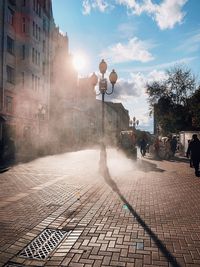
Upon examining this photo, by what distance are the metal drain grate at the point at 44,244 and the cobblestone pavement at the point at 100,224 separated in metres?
0.01

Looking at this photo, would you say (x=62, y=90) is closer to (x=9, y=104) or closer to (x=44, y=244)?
(x=9, y=104)

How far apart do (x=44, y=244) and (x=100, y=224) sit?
4.16 ft

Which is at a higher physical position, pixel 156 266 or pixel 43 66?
pixel 43 66

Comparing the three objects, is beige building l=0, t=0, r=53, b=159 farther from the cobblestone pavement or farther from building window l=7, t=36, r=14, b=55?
the cobblestone pavement

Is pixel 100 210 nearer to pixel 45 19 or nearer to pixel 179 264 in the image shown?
pixel 179 264

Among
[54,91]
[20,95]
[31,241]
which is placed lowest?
[31,241]

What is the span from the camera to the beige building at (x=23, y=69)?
1185 inches

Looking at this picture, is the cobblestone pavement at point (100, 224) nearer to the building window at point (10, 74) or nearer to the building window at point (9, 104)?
the building window at point (9, 104)

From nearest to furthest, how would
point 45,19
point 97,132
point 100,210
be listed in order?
point 100,210
point 45,19
point 97,132

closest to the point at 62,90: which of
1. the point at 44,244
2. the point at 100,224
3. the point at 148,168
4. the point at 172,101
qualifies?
the point at 172,101

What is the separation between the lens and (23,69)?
34219mm

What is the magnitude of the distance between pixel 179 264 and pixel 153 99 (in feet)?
145

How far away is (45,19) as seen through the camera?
41.4m

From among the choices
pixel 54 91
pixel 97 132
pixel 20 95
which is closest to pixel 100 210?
pixel 20 95
